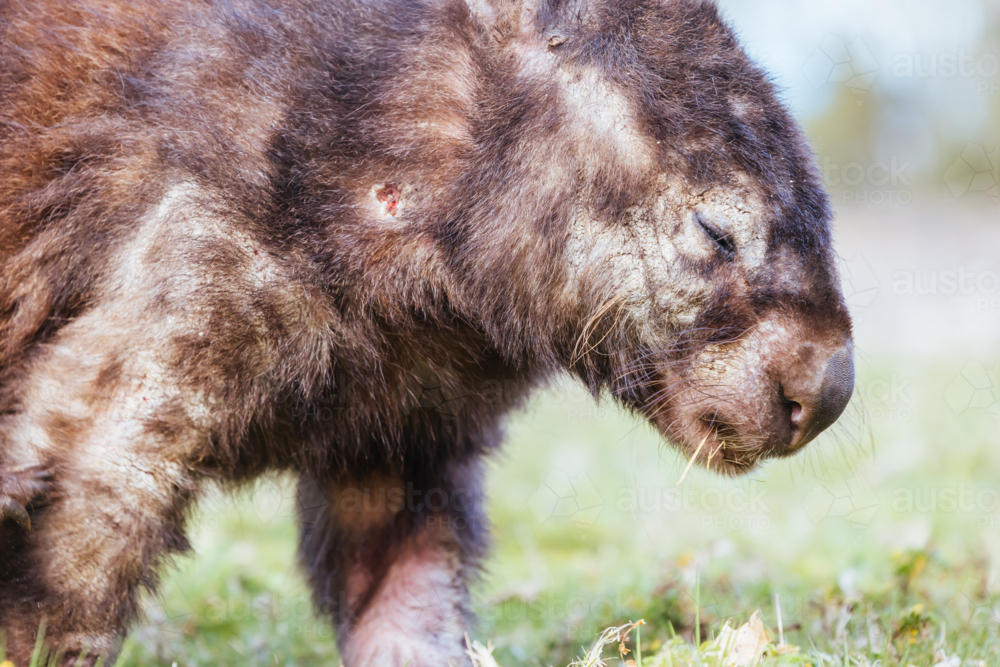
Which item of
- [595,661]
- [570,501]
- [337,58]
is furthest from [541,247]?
[570,501]

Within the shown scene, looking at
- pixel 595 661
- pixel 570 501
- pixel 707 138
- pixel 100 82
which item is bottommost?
pixel 570 501

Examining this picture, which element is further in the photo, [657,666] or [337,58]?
[337,58]

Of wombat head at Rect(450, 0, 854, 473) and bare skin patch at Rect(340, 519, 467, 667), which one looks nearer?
wombat head at Rect(450, 0, 854, 473)

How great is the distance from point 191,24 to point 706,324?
1814 mm

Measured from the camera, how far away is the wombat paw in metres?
2.66

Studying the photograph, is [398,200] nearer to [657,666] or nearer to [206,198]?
[206,198]

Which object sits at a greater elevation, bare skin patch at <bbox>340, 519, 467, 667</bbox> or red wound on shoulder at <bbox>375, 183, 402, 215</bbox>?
red wound on shoulder at <bbox>375, 183, 402, 215</bbox>

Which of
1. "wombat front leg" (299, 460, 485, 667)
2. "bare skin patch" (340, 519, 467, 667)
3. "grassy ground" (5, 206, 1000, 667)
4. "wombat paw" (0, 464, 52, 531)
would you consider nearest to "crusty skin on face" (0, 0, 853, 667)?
"wombat paw" (0, 464, 52, 531)

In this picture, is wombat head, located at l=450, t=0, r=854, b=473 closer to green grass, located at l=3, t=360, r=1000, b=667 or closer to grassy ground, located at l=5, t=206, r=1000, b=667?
grassy ground, located at l=5, t=206, r=1000, b=667

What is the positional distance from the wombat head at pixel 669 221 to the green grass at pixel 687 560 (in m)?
0.48

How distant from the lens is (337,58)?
3.12 metres

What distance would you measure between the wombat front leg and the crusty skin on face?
76 centimetres

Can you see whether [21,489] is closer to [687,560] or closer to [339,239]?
[339,239]

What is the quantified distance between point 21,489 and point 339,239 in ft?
3.65
